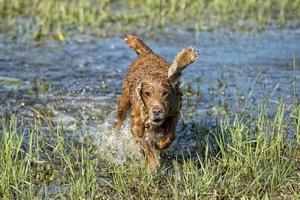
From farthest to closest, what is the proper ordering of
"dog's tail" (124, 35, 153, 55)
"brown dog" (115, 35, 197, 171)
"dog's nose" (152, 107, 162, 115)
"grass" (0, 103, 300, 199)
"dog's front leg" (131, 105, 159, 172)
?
"dog's tail" (124, 35, 153, 55) < "dog's front leg" (131, 105, 159, 172) < "brown dog" (115, 35, 197, 171) < "dog's nose" (152, 107, 162, 115) < "grass" (0, 103, 300, 199)

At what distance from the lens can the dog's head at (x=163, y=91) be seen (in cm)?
611

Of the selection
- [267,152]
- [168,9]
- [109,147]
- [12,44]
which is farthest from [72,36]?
[267,152]

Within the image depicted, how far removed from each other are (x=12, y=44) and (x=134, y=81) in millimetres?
5838

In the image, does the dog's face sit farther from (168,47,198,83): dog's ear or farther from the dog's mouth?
(168,47,198,83): dog's ear

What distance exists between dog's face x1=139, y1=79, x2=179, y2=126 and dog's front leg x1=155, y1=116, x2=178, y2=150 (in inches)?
6.3

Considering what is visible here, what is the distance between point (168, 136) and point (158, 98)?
427 millimetres

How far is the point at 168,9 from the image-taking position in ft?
46.5

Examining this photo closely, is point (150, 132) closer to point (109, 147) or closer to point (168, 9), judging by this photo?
point (109, 147)

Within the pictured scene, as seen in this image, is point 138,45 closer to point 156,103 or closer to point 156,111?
point 156,103

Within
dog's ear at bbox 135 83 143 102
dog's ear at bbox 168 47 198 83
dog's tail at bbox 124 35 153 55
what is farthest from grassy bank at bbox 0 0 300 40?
dog's ear at bbox 168 47 198 83

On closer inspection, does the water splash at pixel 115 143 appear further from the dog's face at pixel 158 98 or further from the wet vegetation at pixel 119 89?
the dog's face at pixel 158 98

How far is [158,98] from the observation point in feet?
20.3

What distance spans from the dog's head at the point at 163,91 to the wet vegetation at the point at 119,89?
1.37 feet

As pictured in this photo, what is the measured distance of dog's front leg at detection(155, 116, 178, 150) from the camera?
645 centimetres
